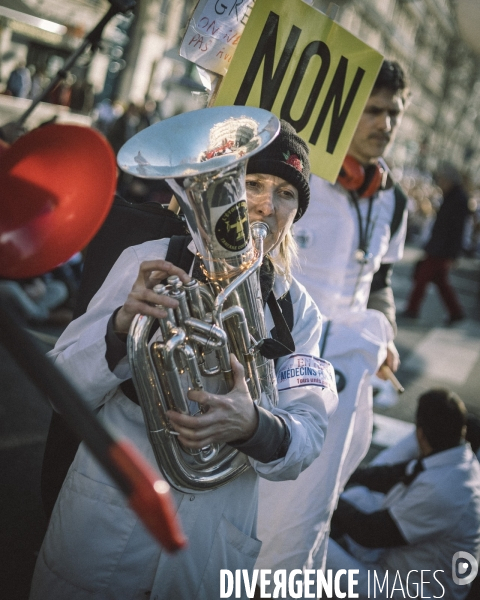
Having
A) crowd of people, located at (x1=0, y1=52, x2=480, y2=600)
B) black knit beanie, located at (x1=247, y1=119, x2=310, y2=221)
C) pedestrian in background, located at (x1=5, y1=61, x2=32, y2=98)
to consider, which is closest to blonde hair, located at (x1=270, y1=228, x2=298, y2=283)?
crowd of people, located at (x1=0, y1=52, x2=480, y2=600)

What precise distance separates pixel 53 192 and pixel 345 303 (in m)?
1.73

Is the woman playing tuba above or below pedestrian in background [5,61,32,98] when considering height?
above

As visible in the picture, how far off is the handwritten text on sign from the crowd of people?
58 cm

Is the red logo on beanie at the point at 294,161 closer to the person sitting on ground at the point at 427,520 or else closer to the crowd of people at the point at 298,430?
the crowd of people at the point at 298,430

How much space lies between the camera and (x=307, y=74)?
230 cm

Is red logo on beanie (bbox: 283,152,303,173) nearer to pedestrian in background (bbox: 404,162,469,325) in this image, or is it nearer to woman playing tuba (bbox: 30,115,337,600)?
woman playing tuba (bbox: 30,115,337,600)

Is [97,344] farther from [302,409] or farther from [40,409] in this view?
[40,409]

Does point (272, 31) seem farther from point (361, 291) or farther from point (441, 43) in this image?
point (441, 43)

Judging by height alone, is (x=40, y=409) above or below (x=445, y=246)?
below

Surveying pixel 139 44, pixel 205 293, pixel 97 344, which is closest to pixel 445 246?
pixel 205 293

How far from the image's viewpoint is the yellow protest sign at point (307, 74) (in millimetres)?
2135

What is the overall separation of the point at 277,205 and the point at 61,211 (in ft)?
2.35

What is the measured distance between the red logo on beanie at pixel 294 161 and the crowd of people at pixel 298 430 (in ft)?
0.06

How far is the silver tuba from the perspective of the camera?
4.32 feet
